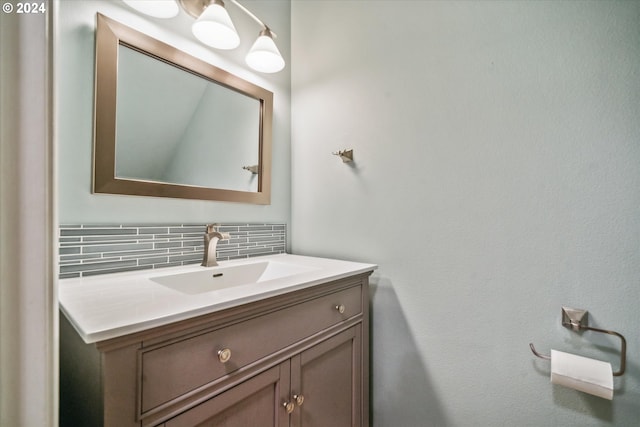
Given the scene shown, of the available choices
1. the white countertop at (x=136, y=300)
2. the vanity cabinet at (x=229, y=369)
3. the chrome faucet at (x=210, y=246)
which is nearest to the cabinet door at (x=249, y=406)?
the vanity cabinet at (x=229, y=369)

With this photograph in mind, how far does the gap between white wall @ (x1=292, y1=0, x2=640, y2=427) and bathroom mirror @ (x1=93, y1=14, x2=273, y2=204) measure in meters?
0.35

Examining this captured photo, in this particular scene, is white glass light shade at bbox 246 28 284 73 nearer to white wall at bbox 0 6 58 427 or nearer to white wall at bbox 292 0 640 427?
white wall at bbox 292 0 640 427

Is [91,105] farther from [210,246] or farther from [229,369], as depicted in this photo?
[229,369]

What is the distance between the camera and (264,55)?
1208mm

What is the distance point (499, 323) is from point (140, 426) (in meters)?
1.00

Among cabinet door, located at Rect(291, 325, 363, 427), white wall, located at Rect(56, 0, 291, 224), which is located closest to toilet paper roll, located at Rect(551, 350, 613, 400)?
cabinet door, located at Rect(291, 325, 363, 427)

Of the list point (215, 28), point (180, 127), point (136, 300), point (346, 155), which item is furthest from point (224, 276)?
point (215, 28)

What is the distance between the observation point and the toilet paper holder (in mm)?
720

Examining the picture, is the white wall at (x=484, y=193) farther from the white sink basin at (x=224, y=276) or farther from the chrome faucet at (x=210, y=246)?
the chrome faucet at (x=210, y=246)

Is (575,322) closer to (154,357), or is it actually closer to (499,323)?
(499,323)

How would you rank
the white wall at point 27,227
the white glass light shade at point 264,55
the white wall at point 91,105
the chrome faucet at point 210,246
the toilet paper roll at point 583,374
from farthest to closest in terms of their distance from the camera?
the white glass light shade at point 264,55, the chrome faucet at point 210,246, the white wall at point 91,105, the toilet paper roll at point 583,374, the white wall at point 27,227

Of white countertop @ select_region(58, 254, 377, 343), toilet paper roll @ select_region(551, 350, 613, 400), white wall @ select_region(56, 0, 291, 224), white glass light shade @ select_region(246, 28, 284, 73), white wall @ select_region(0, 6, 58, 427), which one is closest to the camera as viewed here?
white wall @ select_region(0, 6, 58, 427)

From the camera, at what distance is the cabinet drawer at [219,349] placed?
52 centimetres

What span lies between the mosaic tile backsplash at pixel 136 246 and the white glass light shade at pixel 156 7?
0.73 metres
